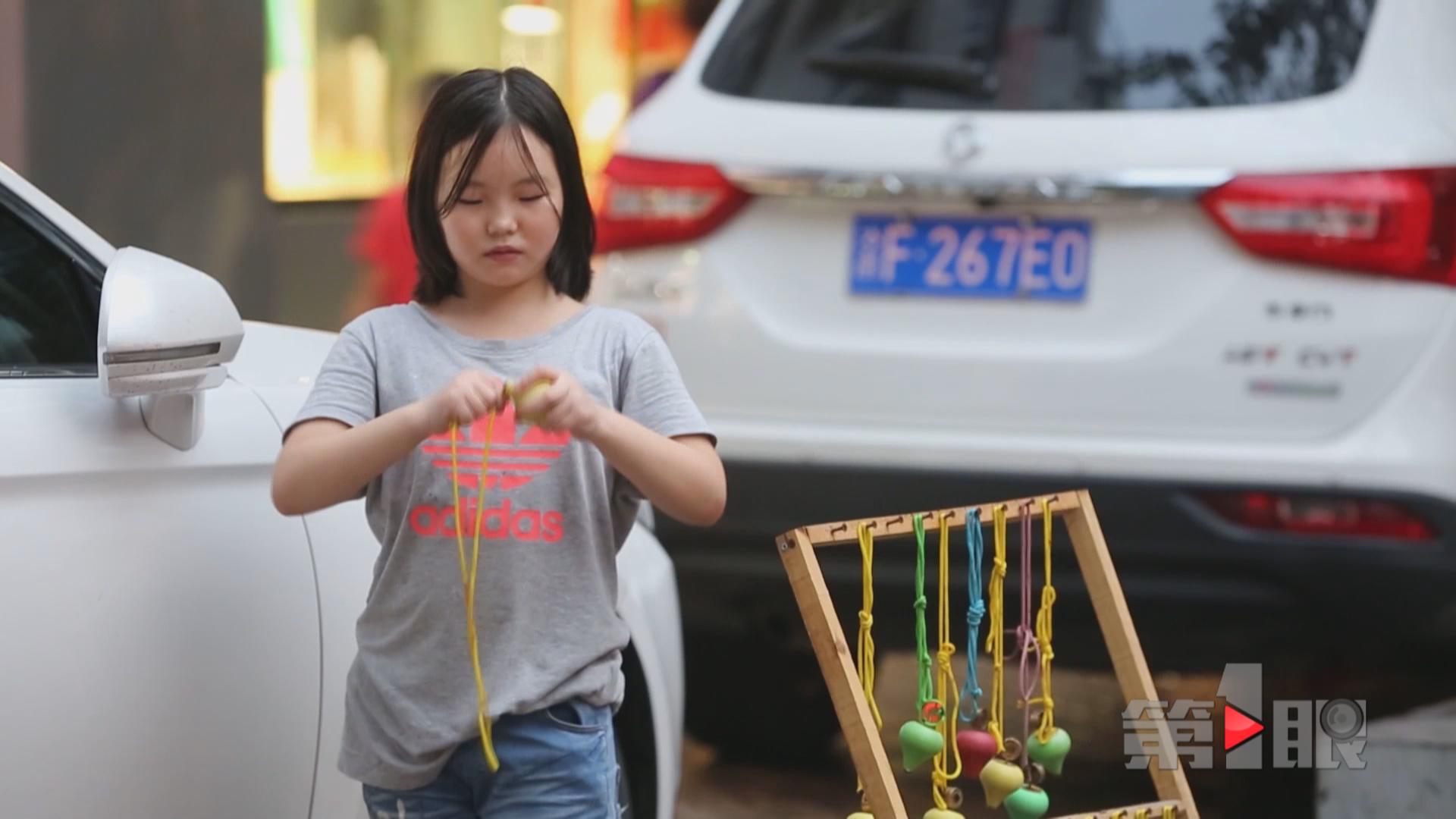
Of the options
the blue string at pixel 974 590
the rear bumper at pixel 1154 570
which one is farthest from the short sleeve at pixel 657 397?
the rear bumper at pixel 1154 570

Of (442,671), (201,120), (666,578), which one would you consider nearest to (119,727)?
(442,671)

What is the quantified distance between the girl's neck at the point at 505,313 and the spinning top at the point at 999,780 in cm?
75

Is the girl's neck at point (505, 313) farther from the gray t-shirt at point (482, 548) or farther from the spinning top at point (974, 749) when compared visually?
the spinning top at point (974, 749)

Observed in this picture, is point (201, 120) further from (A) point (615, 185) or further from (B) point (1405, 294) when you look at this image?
(B) point (1405, 294)

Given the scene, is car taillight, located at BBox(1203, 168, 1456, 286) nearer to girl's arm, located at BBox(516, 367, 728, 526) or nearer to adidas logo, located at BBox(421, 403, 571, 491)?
girl's arm, located at BBox(516, 367, 728, 526)

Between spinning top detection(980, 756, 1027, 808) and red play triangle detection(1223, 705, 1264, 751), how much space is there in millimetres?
1429

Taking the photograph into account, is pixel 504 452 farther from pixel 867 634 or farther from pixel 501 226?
pixel 867 634

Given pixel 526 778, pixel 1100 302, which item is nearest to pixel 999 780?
pixel 526 778

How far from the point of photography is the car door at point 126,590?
2096 millimetres

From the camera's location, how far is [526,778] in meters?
2.15

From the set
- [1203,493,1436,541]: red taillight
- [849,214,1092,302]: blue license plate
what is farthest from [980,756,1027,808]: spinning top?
[849,214,1092,302]: blue license plate

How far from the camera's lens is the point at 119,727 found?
2186 mm

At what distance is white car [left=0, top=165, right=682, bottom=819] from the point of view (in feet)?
6.91

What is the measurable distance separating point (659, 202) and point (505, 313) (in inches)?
74.9
